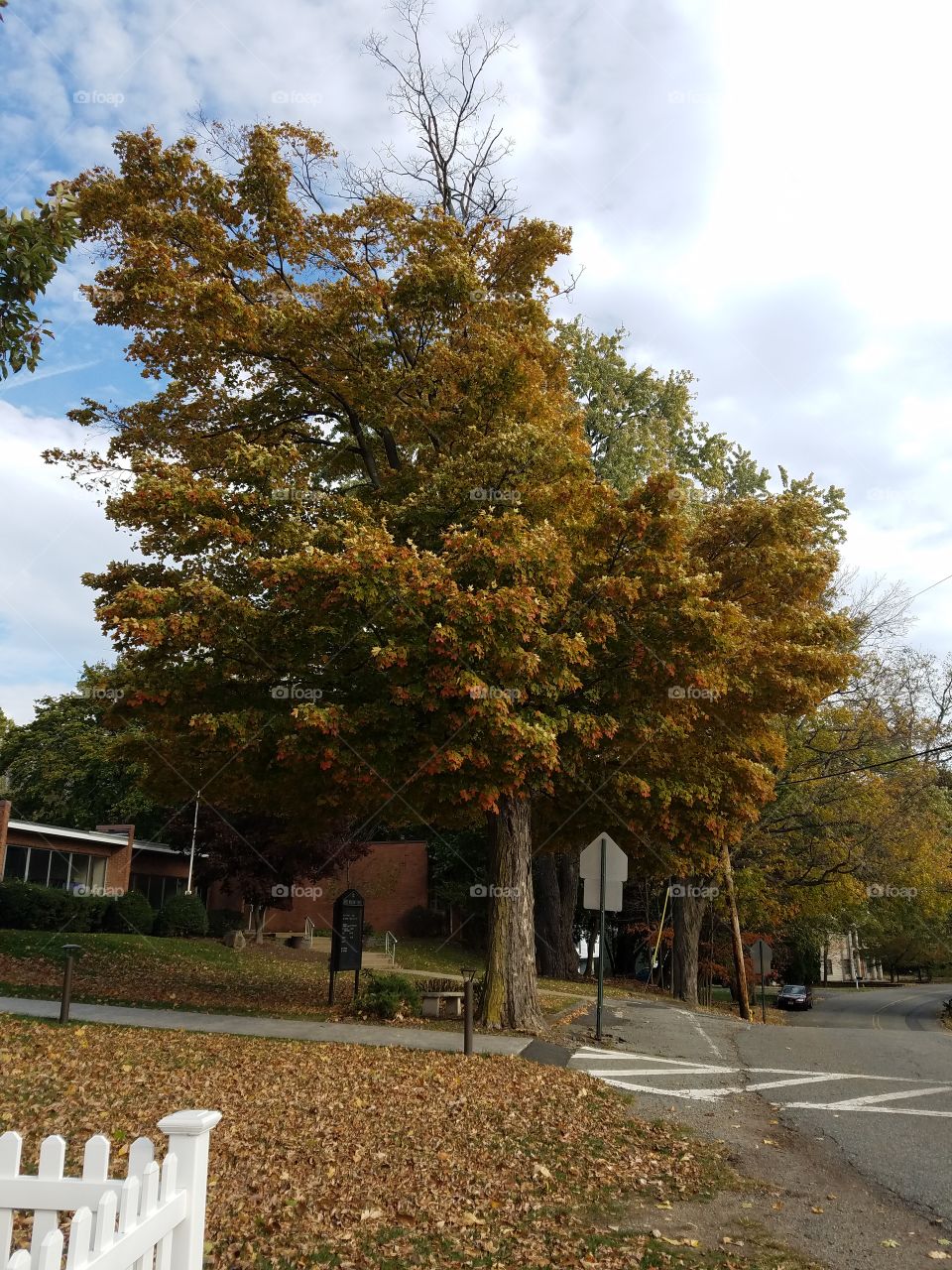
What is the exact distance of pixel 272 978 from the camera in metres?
21.6

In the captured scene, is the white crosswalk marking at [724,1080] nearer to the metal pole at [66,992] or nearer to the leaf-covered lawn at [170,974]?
the leaf-covered lawn at [170,974]

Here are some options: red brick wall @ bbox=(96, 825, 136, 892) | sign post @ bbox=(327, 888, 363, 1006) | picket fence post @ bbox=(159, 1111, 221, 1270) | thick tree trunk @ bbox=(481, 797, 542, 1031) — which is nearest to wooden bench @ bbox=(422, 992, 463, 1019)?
sign post @ bbox=(327, 888, 363, 1006)

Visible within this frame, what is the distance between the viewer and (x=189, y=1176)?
3533 millimetres

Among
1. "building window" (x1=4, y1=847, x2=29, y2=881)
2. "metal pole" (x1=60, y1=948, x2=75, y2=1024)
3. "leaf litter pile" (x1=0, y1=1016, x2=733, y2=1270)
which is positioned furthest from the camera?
"building window" (x1=4, y1=847, x2=29, y2=881)

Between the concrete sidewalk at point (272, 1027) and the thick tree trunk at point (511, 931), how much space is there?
863 millimetres

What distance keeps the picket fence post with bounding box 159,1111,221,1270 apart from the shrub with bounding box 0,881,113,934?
971 inches

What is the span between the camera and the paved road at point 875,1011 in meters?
37.9

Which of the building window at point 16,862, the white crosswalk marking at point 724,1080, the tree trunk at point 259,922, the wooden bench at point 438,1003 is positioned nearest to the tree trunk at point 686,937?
the tree trunk at point 259,922

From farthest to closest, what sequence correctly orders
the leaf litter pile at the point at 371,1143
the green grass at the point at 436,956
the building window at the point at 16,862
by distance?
the green grass at the point at 436,956, the building window at the point at 16,862, the leaf litter pile at the point at 371,1143

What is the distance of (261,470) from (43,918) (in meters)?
18.4

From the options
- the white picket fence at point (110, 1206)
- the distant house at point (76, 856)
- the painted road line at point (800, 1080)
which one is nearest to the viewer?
the white picket fence at point (110, 1206)

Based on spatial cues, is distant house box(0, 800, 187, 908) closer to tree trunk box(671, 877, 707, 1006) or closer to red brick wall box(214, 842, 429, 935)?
red brick wall box(214, 842, 429, 935)

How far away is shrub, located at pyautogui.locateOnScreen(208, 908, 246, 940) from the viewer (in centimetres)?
3441

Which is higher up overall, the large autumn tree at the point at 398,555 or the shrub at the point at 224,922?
the large autumn tree at the point at 398,555
